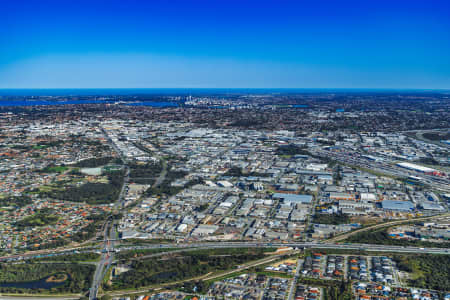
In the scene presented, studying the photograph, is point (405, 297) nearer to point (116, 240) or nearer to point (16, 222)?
point (116, 240)

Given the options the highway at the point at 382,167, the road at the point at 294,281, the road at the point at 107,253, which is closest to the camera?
the road at the point at 294,281

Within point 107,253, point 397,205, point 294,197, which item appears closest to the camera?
point 107,253

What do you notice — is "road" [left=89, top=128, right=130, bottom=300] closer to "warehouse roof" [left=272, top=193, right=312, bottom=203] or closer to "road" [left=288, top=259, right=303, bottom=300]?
"road" [left=288, top=259, right=303, bottom=300]

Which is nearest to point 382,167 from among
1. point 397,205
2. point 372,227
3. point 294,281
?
point 397,205

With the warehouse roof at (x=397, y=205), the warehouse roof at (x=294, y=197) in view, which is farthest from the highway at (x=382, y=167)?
the warehouse roof at (x=294, y=197)

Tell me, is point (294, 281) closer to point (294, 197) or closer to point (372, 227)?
point (372, 227)

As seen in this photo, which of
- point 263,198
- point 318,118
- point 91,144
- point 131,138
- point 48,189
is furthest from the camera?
point 318,118

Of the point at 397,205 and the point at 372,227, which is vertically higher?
the point at 397,205

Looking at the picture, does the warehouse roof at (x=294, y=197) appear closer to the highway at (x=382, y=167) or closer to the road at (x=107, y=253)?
the road at (x=107, y=253)

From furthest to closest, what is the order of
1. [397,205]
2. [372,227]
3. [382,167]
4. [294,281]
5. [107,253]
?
[382,167] < [397,205] < [372,227] < [107,253] < [294,281]

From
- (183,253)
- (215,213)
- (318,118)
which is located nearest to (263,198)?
(215,213)

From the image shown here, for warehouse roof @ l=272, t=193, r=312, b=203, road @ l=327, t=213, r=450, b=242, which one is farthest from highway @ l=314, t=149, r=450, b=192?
warehouse roof @ l=272, t=193, r=312, b=203
